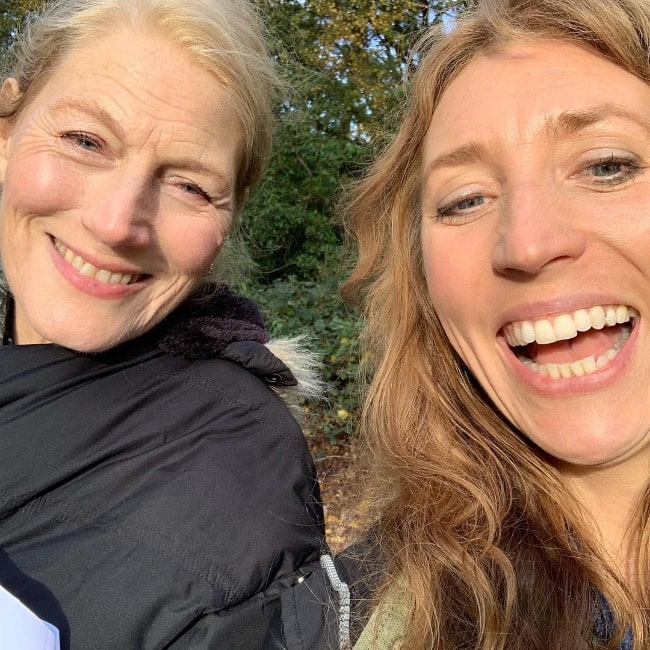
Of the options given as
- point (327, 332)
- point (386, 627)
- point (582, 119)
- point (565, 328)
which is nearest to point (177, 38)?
point (582, 119)

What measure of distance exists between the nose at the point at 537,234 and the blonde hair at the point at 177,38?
3.15 feet

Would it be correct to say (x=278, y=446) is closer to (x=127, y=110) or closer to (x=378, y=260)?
(x=378, y=260)

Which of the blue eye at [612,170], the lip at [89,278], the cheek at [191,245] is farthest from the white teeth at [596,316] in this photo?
the lip at [89,278]

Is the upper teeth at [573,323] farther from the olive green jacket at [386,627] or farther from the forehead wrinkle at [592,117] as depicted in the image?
the olive green jacket at [386,627]

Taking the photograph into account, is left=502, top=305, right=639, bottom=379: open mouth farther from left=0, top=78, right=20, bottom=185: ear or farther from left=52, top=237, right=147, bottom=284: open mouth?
left=0, top=78, right=20, bottom=185: ear

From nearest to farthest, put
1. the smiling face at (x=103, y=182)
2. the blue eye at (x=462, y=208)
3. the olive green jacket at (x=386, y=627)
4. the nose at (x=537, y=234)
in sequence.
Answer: the nose at (x=537, y=234)
the olive green jacket at (x=386, y=627)
the blue eye at (x=462, y=208)
the smiling face at (x=103, y=182)

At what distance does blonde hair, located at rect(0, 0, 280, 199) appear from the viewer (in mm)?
1869

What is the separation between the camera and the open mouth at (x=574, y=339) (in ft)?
4.90

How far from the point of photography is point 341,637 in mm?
1555

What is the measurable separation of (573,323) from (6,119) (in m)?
1.83

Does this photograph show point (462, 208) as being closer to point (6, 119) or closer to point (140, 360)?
point (140, 360)

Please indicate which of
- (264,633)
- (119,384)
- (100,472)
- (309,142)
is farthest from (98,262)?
(309,142)

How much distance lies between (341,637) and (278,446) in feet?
1.77

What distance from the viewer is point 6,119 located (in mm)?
2012
